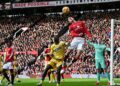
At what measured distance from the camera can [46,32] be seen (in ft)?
147

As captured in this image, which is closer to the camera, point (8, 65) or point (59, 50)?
point (59, 50)

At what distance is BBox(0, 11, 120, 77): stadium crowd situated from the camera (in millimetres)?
36188

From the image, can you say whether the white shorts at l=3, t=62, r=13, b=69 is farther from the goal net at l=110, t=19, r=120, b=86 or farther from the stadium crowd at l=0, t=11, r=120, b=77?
the stadium crowd at l=0, t=11, r=120, b=77

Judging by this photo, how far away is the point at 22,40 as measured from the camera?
147ft

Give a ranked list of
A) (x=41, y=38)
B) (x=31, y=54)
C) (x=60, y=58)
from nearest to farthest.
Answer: (x=60, y=58) < (x=31, y=54) < (x=41, y=38)

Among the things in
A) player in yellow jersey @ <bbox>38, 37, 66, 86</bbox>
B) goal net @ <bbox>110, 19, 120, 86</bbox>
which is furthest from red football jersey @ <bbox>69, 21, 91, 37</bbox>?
goal net @ <bbox>110, 19, 120, 86</bbox>

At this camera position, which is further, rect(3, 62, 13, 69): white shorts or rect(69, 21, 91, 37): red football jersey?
rect(3, 62, 13, 69): white shorts

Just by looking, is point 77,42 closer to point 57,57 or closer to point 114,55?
point 57,57

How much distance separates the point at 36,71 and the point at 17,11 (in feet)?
49.9

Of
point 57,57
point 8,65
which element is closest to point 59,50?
point 57,57

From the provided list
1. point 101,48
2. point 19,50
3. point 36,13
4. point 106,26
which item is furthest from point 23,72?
point 101,48

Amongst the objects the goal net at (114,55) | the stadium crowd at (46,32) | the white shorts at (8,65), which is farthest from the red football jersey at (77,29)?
the stadium crowd at (46,32)

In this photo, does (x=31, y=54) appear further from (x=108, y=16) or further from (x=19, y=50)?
(x=108, y=16)

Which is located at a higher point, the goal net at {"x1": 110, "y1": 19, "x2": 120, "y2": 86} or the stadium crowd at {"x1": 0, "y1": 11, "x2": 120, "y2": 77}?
the goal net at {"x1": 110, "y1": 19, "x2": 120, "y2": 86}
